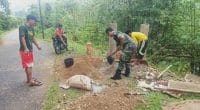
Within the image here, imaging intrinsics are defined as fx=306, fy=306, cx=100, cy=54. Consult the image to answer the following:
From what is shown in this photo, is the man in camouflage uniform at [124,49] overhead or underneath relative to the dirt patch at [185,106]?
overhead

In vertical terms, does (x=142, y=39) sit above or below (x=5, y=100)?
above

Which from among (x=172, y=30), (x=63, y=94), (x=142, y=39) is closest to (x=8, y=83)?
(x=63, y=94)

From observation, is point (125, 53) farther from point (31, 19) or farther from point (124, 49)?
point (31, 19)

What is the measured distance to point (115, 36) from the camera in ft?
29.9

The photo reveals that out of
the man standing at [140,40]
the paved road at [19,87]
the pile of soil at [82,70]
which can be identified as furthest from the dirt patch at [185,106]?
the man standing at [140,40]

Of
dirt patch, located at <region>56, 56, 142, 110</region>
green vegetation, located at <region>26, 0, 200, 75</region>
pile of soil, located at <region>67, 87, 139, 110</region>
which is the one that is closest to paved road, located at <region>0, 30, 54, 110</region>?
dirt patch, located at <region>56, 56, 142, 110</region>

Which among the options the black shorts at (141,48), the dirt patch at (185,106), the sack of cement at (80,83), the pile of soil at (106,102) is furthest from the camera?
the black shorts at (141,48)

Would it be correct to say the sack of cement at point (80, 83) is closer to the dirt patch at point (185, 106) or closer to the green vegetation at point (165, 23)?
the dirt patch at point (185, 106)

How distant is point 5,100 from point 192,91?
484 cm

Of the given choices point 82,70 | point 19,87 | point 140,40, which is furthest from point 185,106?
point 19,87

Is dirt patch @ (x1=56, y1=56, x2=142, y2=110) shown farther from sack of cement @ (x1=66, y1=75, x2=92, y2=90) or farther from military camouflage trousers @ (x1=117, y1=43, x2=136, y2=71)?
military camouflage trousers @ (x1=117, y1=43, x2=136, y2=71)

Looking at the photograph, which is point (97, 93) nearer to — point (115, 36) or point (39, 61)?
point (115, 36)

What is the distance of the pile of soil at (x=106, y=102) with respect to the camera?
22.6 feet

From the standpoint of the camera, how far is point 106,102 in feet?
23.2
